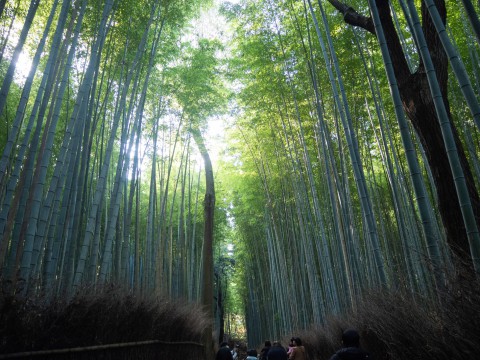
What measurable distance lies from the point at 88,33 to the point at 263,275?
34.2 ft

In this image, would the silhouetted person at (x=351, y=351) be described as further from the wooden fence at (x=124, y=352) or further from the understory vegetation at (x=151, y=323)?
the wooden fence at (x=124, y=352)

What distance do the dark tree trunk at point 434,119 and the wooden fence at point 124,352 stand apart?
2679mm

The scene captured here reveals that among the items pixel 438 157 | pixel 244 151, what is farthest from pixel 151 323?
pixel 244 151

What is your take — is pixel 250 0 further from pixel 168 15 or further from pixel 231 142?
pixel 231 142

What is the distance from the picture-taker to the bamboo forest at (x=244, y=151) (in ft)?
6.47

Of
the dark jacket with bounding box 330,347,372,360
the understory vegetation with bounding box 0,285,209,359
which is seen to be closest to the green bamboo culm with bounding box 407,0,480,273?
the dark jacket with bounding box 330,347,372,360

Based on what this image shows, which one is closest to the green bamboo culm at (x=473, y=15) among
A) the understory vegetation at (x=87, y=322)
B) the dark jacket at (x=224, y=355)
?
the understory vegetation at (x=87, y=322)

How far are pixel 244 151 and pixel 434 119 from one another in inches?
239

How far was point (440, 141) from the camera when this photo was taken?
2.97 m

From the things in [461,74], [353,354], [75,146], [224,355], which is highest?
[75,146]

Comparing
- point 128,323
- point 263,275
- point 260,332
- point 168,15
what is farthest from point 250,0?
point 260,332

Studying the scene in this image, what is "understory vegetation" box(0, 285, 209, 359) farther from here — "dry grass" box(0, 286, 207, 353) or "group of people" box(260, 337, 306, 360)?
"group of people" box(260, 337, 306, 360)

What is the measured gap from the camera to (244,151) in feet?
29.1

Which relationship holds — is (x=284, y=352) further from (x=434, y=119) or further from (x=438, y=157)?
(x=434, y=119)
